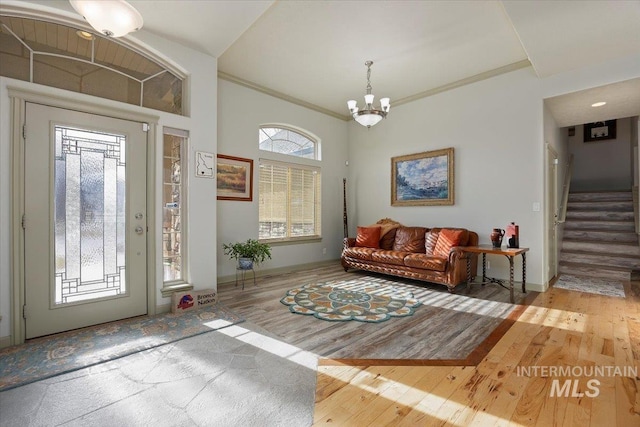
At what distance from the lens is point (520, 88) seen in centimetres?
433

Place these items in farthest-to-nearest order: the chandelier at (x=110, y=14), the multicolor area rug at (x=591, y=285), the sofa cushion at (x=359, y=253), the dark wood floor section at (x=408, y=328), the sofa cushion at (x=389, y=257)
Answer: the sofa cushion at (x=359, y=253) < the sofa cushion at (x=389, y=257) < the multicolor area rug at (x=591, y=285) < the dark wood floor section at (x=408, y=328) < the chandelier at (x=110, y=14)

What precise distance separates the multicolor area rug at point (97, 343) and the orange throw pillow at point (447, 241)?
3062 mm

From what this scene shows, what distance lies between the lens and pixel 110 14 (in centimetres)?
188

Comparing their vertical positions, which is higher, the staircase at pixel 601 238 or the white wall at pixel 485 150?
the white wall at pixel 485 150

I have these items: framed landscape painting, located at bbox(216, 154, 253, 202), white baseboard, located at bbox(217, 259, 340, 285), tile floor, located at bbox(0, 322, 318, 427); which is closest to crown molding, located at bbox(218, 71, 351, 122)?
framed landscape painting, located at bbox(216, 154, 253, 202)

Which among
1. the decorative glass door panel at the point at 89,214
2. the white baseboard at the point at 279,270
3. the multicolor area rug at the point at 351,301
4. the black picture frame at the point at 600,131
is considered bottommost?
the multicolor area rug at the point at 351,301

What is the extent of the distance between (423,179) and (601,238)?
355cm

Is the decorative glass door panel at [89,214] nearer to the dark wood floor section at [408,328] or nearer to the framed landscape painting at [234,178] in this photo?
the dark wood floor section at [408,328]

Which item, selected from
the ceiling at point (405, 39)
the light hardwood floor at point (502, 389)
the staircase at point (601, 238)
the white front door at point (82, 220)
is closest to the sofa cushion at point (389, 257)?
the light hardwood floor at point (502, 389)

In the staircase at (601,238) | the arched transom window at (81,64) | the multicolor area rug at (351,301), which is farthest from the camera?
the staircase at (601,238)

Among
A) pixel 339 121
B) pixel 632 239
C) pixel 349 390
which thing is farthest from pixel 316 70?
pixel 632 239

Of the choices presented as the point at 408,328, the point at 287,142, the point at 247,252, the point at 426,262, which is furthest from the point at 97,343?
the point at 287,142

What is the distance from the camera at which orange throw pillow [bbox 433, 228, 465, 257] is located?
14.4 ft

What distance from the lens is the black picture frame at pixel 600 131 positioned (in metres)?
7.30
